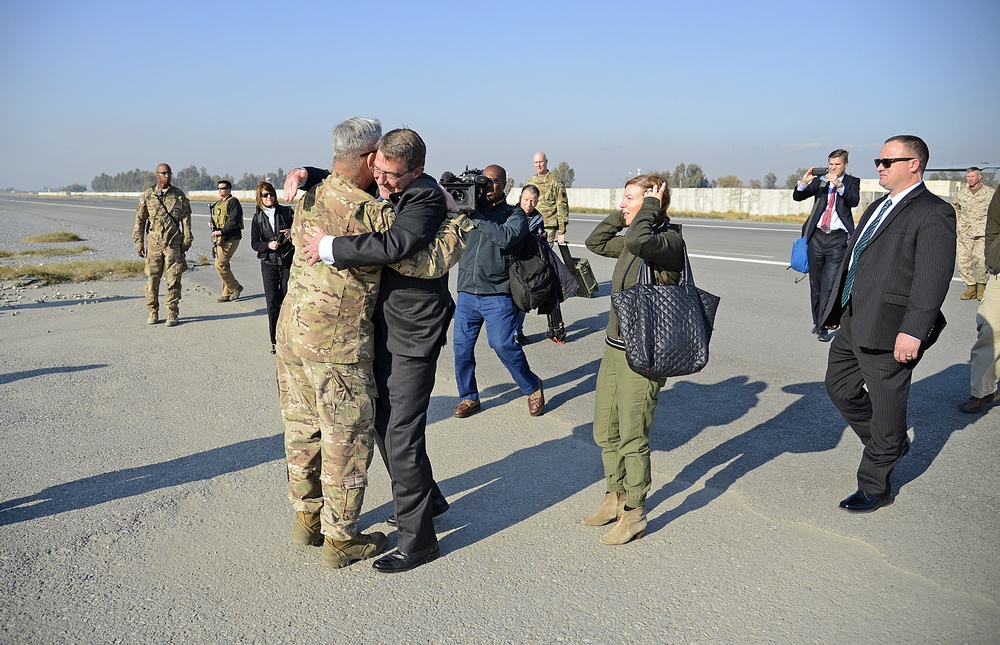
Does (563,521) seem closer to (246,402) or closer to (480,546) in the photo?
(480,546)

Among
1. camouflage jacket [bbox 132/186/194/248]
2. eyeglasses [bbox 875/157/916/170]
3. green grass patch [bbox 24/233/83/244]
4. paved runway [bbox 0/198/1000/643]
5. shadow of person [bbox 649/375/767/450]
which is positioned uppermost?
eyeglasses [bbox 875/157/916/170]

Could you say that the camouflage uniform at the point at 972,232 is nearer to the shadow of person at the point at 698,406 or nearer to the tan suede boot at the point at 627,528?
the shadow of person at the point at 698,406

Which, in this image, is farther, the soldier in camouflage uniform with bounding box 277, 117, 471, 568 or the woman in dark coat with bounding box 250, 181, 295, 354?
the woman in dark coat with bounding box 250, 181, 295, 354

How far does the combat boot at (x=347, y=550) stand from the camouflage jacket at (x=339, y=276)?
0.93 metres

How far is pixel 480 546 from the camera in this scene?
12.2 ft

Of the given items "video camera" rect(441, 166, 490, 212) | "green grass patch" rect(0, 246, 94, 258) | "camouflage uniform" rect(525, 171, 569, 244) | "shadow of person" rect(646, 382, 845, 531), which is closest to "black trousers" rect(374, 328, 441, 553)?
"shadow of person" rect(646, 382, 845, 531)

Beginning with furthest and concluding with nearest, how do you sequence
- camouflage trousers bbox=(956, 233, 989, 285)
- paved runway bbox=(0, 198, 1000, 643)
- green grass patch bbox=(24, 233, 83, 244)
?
green grass patch bbox=(24, 233, 83, 244), camouflage trousers bbox=(956, 233, 989, 285), paved runway bbox=(0, 198, 1000, 643)

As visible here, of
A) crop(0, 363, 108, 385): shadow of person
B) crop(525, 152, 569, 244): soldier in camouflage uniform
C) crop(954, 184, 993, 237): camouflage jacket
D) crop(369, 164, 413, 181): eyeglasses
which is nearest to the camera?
crop(369, 164, 413, 181): eyeglasses

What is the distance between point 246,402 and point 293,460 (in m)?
2.75

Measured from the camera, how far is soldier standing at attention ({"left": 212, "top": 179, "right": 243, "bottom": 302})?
10.9m

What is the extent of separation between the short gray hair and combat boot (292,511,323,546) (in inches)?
72.2

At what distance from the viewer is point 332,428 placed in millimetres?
3354

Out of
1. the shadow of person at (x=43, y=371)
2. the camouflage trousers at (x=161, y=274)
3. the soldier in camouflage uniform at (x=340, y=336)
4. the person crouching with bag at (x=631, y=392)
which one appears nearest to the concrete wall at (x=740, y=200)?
the camouflage trousers at (x=161, y=274)

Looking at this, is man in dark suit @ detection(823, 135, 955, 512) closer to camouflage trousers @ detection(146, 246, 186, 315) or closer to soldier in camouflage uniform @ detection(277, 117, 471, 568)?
soldier in camouflage uniform @ detection(277, 117, 471, 568)
